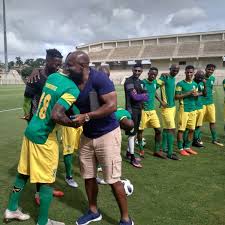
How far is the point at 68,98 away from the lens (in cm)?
369

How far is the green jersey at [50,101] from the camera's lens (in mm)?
3717

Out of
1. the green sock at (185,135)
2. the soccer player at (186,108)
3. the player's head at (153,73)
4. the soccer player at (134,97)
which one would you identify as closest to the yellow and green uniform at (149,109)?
the player's head at (153,73)

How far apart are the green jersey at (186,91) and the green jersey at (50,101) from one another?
4.64 m

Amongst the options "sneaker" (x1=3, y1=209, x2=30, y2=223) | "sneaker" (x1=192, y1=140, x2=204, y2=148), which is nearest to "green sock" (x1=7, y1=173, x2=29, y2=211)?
"sneaker" (x1=3, y1=209, x2=30, y2=223)

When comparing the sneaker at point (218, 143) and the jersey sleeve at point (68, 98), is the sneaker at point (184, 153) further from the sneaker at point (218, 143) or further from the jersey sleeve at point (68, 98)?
the jersey sleeve at point (68, 98)

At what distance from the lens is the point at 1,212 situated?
15.3ft

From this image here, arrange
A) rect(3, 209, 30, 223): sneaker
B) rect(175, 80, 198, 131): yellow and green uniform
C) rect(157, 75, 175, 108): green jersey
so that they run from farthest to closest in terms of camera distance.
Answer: rect(175, 80, 198, 131): yellow and green uniform
rect(157, 75, 175, 108): green jersey
rect(3, 209, 30, 223): sneaker

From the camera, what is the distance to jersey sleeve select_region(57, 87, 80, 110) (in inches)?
145

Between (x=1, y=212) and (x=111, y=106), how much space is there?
2.23 meters

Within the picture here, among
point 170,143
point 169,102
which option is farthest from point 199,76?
point 170,143

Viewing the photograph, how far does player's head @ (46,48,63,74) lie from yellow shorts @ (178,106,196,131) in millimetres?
4142

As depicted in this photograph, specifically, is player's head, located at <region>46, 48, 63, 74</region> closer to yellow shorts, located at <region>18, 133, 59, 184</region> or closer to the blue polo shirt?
the blue polo shirt

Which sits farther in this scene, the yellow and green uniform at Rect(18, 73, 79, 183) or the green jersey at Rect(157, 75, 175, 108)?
the green jersey at Rect(157, 75, 175, 108)

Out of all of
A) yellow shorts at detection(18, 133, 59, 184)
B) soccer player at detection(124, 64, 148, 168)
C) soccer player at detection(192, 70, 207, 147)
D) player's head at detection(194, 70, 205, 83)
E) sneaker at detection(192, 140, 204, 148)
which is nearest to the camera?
yellow shorts at detection(18, 133, 59, 184)
